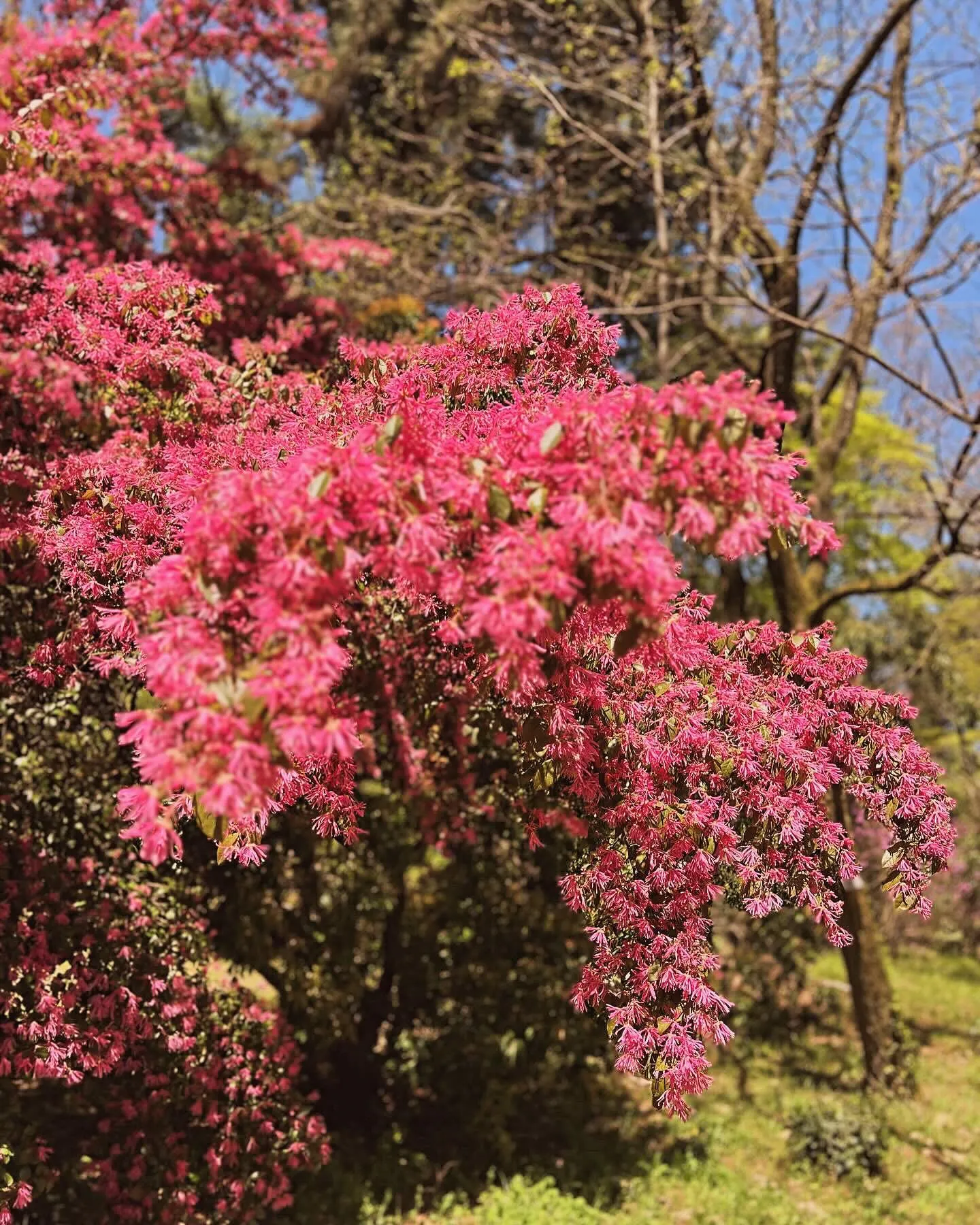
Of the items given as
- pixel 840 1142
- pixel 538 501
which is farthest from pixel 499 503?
pixel 840 1142

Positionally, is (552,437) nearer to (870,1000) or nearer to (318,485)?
(318,485)

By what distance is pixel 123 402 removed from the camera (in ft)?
11.0

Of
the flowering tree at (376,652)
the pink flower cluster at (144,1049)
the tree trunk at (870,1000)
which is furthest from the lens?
the tree trunk at (870,1000)

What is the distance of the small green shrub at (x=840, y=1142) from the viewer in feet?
16.6

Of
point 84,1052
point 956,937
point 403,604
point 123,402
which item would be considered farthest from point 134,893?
point 956,937

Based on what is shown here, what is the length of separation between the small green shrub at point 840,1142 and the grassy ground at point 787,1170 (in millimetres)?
62

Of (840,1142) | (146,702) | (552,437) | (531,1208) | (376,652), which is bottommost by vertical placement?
(531,1208)

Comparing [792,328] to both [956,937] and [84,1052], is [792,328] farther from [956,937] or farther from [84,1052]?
[956,937]

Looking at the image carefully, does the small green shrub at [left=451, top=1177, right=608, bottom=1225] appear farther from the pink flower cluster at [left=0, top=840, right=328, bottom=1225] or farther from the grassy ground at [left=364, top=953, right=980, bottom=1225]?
the pink flower cluster at [left=0, top=840, right=328, bottom=1225]

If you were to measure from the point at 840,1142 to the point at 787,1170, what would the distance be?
34 cm

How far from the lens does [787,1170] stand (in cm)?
515

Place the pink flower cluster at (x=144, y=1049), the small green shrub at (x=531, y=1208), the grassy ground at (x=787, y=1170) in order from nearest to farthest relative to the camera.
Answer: the pink flower cluster at (x=144, y=1049) → the small green shrub at (x=531, y=1208) → the grassy ground at (x=787, y=1170)

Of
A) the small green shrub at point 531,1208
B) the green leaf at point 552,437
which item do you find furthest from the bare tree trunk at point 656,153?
the small green shrub at point 531,1208

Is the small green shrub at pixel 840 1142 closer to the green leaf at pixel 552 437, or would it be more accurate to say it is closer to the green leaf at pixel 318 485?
the green leaf at pixel 552 437
